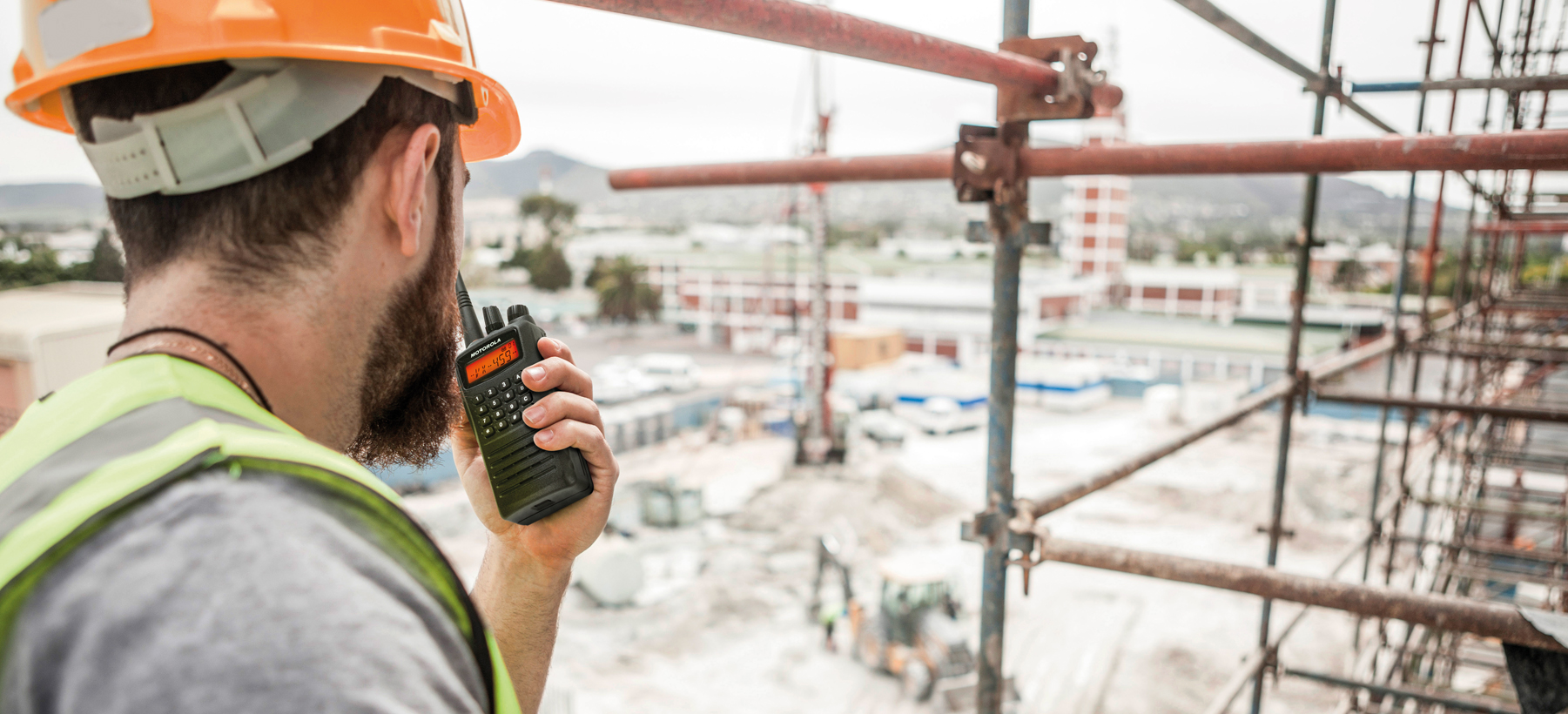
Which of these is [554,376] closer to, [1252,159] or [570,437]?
[570,437]

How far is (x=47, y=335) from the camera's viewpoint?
132 inches

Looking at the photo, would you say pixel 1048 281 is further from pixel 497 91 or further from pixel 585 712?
pixel 497 91

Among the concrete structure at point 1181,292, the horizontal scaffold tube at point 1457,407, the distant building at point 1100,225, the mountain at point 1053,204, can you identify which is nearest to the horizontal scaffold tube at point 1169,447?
the horizontal scaffold tube at point 1457,407

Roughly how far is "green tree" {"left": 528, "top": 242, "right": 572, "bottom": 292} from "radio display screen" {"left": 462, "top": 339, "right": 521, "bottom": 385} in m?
49.3

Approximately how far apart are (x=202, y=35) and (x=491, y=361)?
17.2 inches

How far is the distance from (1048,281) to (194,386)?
41.1m

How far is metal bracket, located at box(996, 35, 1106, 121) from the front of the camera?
202cm

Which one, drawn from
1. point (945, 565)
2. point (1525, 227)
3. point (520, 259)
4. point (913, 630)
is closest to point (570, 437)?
point (1525, 227)

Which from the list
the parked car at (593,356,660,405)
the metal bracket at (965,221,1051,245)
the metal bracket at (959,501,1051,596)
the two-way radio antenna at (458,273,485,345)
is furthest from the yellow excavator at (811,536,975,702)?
the parked car at (593,356,660,405)

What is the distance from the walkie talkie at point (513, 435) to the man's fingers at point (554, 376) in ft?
0.04

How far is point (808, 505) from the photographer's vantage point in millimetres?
16094

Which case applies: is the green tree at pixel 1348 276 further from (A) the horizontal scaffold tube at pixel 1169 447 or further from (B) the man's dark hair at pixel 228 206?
(B) the man's dark hair at pixel 228 206

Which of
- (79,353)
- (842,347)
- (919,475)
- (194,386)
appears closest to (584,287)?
(842,347)

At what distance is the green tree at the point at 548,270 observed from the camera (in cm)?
4847
